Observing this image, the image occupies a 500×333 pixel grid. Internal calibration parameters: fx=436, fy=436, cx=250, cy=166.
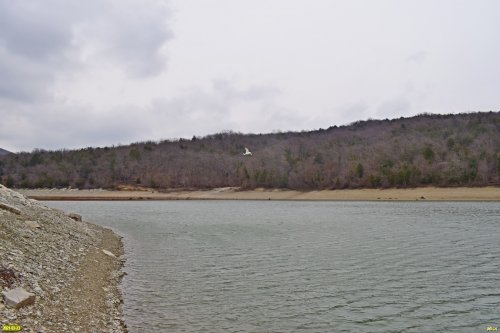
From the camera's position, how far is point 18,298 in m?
9.32

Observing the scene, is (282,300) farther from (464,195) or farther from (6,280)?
(464,195)

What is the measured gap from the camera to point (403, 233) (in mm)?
28906

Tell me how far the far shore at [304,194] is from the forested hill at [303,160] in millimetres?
3540

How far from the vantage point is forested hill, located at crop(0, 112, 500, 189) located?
97625 mm

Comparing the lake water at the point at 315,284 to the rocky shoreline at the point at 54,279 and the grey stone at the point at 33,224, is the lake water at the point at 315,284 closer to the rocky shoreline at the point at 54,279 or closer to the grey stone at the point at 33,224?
the rocky shoreline at the point at 54,279

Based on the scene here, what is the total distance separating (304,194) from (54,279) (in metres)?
91.6

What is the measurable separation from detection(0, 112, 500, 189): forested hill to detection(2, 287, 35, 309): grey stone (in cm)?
9059

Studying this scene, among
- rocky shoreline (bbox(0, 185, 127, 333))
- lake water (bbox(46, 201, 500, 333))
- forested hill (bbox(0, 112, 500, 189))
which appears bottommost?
lake water (bbox(46, 201, 500, 333))

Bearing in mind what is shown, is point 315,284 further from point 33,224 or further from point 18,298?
point 33,224

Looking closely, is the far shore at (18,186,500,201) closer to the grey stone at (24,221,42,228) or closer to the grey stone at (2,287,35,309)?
the grey stone at (24,221,42,228)

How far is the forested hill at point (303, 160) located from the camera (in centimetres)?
9762
